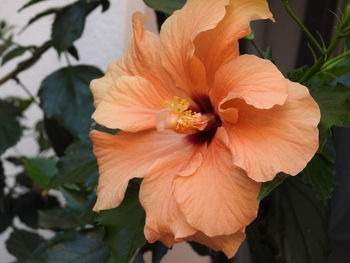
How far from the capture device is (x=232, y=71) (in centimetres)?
41

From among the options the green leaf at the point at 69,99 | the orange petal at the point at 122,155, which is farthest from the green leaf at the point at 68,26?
the orange petal at the point at 122,155

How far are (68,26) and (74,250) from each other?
1.47 ft

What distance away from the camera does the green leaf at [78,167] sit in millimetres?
642

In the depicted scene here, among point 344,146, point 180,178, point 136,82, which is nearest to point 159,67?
point 136,82

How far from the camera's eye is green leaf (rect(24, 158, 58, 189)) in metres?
0.92

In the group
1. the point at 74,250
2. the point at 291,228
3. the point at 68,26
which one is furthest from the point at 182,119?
the point at 68,26

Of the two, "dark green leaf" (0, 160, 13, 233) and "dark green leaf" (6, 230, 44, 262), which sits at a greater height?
"dark green leaf" (0, 160, 13, 233)

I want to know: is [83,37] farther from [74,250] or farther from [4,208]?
[74,250]

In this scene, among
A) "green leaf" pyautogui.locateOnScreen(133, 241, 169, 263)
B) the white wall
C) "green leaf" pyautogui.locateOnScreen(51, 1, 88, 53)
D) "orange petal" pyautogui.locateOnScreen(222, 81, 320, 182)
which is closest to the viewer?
"orange petal" pyautogui.locateOnScreen(222, 81, 320, 182)

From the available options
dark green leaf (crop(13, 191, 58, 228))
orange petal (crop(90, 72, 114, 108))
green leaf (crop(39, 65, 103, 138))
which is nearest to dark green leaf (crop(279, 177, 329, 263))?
orange petal (crop(90, 72, 114, 108))

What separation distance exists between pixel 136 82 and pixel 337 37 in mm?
214

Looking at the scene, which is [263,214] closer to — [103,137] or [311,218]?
[311,218]

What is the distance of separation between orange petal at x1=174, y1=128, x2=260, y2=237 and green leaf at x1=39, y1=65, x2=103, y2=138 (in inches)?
20.8

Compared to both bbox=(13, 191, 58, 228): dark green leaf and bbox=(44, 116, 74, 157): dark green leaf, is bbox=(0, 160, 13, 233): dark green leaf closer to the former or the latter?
bbox=(13, 191, 58, 228): dark green leaf
